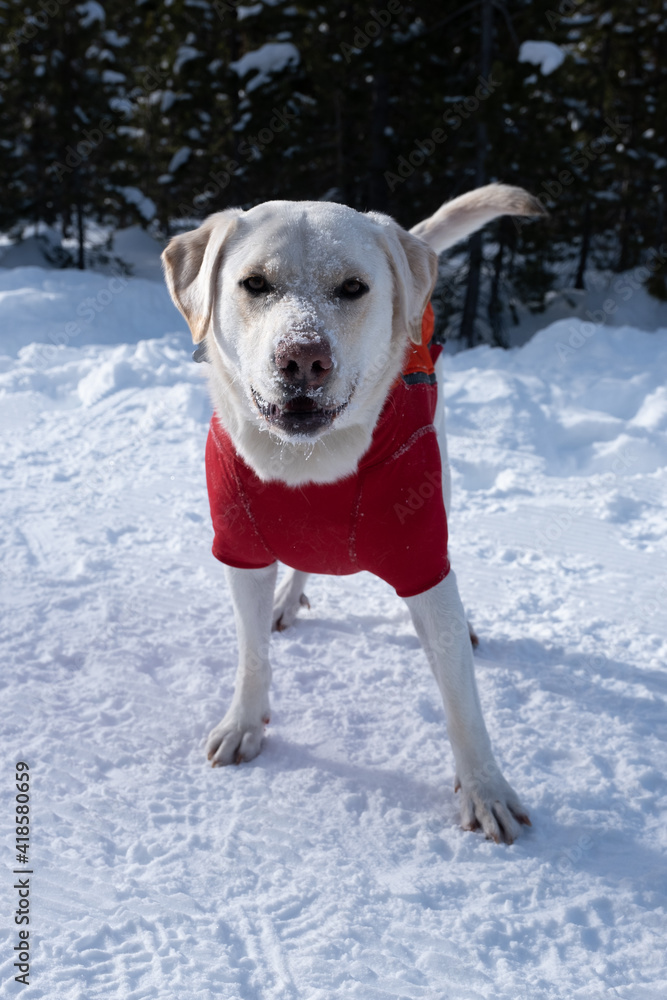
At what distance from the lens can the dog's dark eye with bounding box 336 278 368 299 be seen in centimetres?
212

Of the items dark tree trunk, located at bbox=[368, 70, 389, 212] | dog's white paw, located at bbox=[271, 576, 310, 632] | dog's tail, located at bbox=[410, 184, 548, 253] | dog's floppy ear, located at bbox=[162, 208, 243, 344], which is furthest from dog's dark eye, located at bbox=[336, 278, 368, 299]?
dark tree trunk, located at bbox=[368, 70, 389, 212]

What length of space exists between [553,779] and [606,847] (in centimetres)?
30

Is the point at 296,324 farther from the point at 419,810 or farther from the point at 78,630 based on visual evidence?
the point at 78,630

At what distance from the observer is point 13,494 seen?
4.41 meters

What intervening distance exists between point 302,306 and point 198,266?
2.11 feet

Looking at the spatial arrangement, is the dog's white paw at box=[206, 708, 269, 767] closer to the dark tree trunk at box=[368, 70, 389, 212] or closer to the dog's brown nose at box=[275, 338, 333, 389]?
the dog's brown nose at box=[275, 338, 333, 389]

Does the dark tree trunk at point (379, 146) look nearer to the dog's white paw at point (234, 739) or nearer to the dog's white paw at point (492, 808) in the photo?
the dog's white paw at point (234, 739)

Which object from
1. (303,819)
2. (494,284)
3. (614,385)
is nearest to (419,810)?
(303,819)

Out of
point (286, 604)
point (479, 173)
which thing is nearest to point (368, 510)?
point (286, 604)

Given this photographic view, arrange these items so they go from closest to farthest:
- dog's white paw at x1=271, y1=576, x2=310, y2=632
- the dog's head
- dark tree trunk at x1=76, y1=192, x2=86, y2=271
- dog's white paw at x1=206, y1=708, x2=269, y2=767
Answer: the dog's head < dog's white paw at x1=206, y1=708, x2=269, y2=767 < dog's white paw at x1=271, y1=576, x2=310, y2=632 < dark tree trunk at x1=76, y1=192, x2=86, y2=271

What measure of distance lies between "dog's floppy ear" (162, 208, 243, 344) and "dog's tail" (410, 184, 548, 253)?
1.02 m

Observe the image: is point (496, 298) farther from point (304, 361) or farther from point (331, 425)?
point (304, 361)

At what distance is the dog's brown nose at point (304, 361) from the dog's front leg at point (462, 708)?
796 mm

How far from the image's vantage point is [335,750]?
2584 mm
